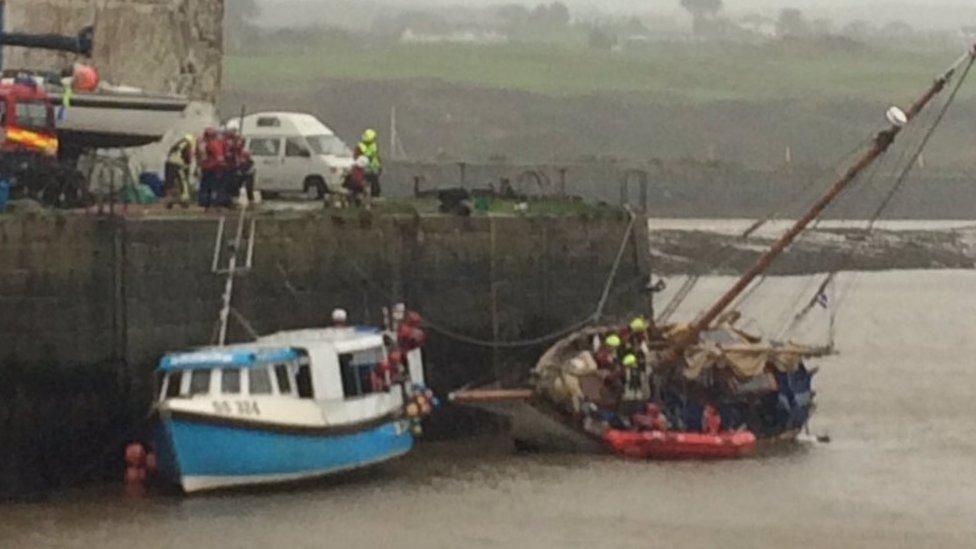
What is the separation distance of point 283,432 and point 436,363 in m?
6.31

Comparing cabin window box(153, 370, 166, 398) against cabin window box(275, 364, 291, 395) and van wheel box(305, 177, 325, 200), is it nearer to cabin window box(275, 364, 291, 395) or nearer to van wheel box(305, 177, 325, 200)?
cabin window box(275, 364, 291, 395)

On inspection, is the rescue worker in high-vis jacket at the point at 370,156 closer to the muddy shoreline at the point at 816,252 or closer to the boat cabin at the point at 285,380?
the boat cabin at the point at 285,380

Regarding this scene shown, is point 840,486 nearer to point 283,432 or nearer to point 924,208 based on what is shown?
point 283,432

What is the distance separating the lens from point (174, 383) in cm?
3256

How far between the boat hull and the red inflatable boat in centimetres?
459

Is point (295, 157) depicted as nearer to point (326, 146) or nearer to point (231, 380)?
point (326, 146)

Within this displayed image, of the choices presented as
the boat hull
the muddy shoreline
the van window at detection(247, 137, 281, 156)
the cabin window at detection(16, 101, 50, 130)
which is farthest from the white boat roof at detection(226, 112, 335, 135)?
the muddy shoreline

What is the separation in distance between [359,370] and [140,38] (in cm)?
1378

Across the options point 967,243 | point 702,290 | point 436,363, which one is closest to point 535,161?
point 967,243

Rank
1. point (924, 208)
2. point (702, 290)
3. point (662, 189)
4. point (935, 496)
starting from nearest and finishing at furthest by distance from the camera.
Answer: point (935, 496), point (702, 290), point (662, 189), point (924, 208)

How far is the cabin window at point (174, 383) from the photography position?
107 ft

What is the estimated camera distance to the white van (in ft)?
148

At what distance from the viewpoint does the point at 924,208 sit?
122 m

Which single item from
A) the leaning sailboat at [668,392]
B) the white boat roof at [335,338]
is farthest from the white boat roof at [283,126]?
the white boat roof at [335,338]
